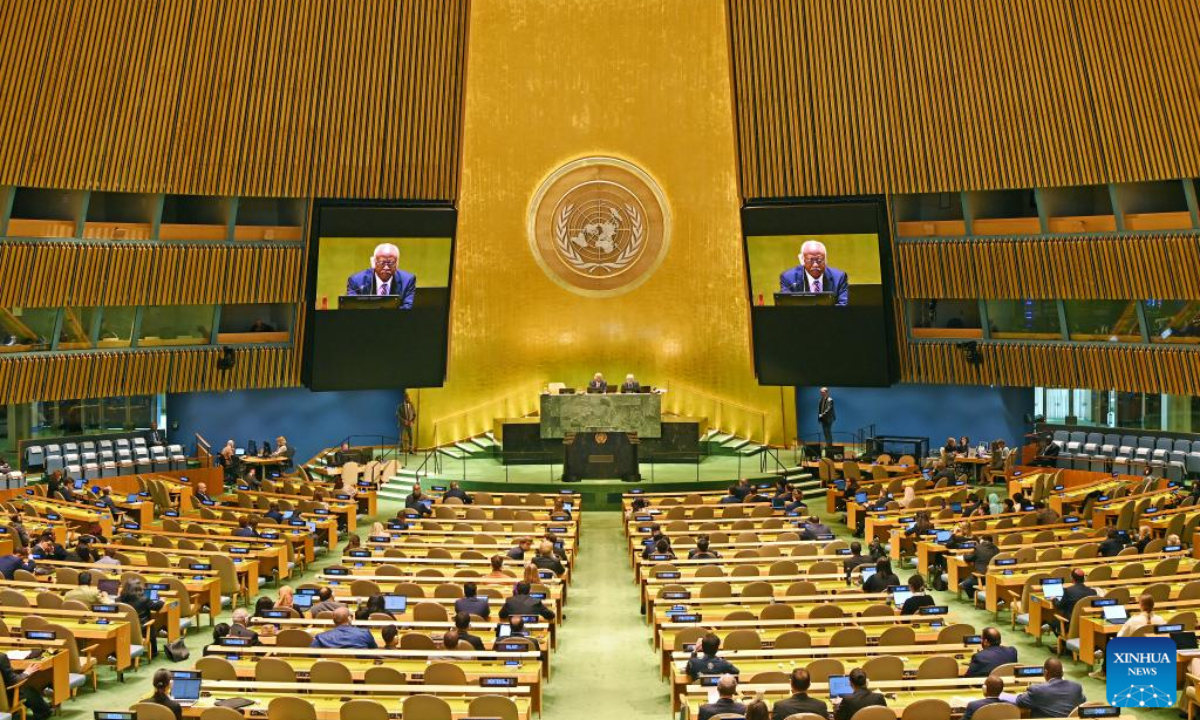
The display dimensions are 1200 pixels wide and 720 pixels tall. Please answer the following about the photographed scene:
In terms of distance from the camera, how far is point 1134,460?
24.4 metres

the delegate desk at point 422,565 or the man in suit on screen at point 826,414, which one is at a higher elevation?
A: the man in suit on screen at point 826,414

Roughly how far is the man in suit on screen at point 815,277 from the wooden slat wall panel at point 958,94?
131 cm

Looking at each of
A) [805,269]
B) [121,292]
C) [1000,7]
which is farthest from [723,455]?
[121,292]

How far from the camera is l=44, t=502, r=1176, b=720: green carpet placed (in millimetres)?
12172

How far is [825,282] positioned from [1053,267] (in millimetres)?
4234

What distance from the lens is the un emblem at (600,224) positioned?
28.0m

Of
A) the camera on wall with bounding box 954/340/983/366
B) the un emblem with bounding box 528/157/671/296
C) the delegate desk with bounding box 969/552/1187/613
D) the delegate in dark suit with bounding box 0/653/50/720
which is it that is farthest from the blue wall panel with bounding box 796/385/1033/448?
the delegate in dark suit with bounding box 0/653/50/720

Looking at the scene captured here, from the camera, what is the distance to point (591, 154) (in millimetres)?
27891

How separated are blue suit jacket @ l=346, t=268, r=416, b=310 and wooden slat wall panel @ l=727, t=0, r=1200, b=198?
21.3 feet

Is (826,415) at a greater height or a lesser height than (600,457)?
greater

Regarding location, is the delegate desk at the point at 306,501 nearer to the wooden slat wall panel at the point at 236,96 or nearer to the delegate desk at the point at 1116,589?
the wooden slat wall panel at the point at 236,96

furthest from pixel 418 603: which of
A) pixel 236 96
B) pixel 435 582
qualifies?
pixel 236 96

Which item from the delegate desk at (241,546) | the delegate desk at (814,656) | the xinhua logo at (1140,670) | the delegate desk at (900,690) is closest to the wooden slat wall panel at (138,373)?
the delegate desk at (241,546)

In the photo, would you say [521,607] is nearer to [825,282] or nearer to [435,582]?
[435,582]
